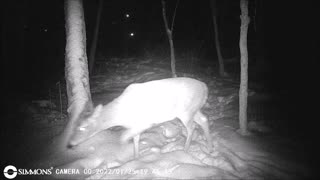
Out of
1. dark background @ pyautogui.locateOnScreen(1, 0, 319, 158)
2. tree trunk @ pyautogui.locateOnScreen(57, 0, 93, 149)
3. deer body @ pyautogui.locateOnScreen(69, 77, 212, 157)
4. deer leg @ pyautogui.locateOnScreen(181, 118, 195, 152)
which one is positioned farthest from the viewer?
dark background @ pyautogui.locateOnScreen(1, 0, 319, 158)

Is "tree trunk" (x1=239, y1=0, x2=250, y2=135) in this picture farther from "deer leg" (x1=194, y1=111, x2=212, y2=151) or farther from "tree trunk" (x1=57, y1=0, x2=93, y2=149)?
"tree trunk" (x1=57, y1=0, x2=93, y2=149)

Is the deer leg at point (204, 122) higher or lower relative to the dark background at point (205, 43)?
lower

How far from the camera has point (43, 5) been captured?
20.7m

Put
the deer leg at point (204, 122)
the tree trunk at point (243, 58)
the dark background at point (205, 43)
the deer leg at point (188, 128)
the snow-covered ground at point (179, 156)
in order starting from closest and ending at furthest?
the snow-covered ground at point (179, 156), the deer leg at point (188, 128), the deer leg at point (204, 122), the tree trunk at point (243, 58), the dark background at point (205, 43)

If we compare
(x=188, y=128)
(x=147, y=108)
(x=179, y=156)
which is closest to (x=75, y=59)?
(x=147, y=108)

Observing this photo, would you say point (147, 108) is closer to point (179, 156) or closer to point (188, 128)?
point (188, 128)

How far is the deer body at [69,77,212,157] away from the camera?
4938mm

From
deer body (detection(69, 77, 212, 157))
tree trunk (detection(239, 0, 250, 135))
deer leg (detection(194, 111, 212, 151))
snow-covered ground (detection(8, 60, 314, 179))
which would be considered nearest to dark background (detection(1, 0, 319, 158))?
tree trunk (detection(239, 0, 250, 135))

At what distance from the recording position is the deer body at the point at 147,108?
494 cm

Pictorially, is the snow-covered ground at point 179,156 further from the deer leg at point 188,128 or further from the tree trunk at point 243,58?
the tree trunk at point 243,58

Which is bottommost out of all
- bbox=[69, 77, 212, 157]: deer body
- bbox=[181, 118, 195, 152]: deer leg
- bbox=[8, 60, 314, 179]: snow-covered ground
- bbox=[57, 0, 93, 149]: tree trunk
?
bbox=[8, 60, 314, 179]: snow-covered ground

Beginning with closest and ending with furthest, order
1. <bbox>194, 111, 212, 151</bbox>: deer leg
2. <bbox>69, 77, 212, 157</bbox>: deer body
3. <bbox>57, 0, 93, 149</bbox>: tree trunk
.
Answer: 1. <bbox>69, 77, 212, 157</bbox>: deer body
2. <bbox>194, 111, 212, 151</bbox>: deer leg
3. <bbox>57, 0, 93, 149</bbox>: tree trunk

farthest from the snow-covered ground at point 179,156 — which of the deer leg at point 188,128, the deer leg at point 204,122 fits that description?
the deer leg at point 204,122

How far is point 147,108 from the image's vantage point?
5.12 m
